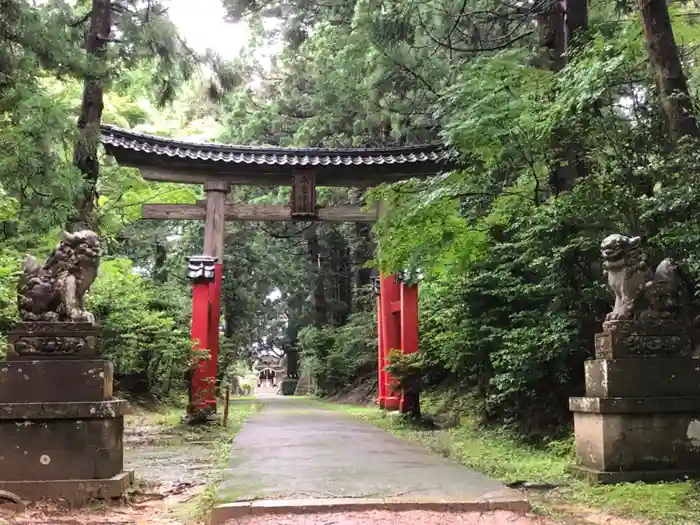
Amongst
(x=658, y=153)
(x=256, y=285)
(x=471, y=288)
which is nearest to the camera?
(x=658, y=153)

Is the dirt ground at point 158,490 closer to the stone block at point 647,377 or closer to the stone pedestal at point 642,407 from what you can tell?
the stone pedestal at point 642,407

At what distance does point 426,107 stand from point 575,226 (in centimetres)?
949

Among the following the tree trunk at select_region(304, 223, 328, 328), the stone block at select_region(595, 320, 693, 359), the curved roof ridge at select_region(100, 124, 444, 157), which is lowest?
the stone block at select_region(595, 320, 693, 359)

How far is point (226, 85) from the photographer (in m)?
12.3

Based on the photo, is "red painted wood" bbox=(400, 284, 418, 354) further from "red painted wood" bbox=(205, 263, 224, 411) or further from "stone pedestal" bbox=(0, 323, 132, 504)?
"stone pedestal" bbox=(0, 323, 132, 504)

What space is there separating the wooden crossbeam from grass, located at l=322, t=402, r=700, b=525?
209 inches

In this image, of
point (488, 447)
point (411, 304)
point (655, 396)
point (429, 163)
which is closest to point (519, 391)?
point (488, 447)

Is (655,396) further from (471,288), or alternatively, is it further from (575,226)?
(471,288)

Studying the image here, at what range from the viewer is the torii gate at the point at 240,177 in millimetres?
13766

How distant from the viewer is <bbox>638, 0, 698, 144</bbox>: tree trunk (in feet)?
21.0

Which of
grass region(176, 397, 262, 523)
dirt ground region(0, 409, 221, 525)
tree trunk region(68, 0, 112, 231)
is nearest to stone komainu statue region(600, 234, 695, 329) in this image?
grass region(176, 397, 262, 523)

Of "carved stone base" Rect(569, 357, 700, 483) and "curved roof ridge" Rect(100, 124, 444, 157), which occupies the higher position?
"curved roof ridge" Rect(100, 124, 444, 157)

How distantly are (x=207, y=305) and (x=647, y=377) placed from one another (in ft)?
30.8

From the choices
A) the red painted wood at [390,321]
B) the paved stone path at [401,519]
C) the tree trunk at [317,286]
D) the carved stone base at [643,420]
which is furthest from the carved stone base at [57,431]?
the tree trunk at [317,286]
